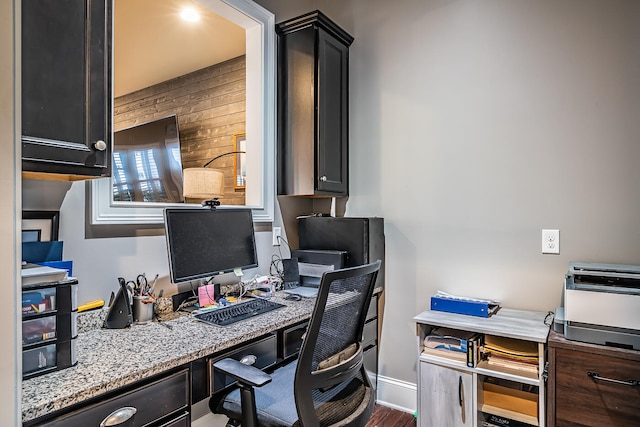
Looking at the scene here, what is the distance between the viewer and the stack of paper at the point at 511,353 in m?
1.81

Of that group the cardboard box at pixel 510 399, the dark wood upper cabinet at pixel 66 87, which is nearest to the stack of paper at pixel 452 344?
the cardboard box at pixel 510 399

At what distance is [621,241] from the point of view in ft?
6.13

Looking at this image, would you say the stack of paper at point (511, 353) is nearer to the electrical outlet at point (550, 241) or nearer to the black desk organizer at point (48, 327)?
the electrical outlet at point (550, 241)

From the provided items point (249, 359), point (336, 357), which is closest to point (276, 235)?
point (249, 359)

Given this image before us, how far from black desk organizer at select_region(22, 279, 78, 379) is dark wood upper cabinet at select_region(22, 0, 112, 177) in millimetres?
381

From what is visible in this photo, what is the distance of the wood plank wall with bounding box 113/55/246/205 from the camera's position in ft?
10.9

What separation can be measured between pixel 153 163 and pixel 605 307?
11.1 feet

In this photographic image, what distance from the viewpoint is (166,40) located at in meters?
3.29

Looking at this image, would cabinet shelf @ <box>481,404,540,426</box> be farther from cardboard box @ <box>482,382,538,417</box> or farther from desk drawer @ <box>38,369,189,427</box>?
desk drawer @ <box>38,369,189,427</box>

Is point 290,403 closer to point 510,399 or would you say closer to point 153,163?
point 510,399

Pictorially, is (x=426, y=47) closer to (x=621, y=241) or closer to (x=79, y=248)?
(x=621, y=241)

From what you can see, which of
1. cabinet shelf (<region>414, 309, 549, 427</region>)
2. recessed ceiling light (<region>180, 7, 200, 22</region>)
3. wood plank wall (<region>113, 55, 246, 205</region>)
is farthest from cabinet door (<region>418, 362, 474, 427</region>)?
recessed ceiling light (<region>180, 7, 200, 22</region>)

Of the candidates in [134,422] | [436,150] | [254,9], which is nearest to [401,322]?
[436,150]

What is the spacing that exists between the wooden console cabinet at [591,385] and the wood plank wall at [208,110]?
2.48 m
